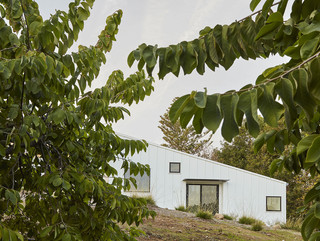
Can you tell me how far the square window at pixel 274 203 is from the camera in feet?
64.6

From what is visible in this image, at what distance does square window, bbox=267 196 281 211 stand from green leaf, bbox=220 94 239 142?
19955 millimetres

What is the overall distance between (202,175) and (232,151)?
8.62 meters

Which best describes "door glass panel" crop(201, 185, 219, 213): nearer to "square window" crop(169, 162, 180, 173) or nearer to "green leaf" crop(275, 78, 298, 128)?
"square window" crop(169, 162, 180, 173)

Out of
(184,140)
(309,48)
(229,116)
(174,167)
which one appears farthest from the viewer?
(184,140)

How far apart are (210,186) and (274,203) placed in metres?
3.66

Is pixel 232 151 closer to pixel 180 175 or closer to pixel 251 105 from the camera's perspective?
pixel 180 175

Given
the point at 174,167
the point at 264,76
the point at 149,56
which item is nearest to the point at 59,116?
the point at 149,56

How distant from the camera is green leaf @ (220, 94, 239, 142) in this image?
115cm

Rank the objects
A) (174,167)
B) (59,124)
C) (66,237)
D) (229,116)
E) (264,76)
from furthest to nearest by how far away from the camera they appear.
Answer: (174,167)
(59,124)
(66,237)
(264,76)
(229,116)

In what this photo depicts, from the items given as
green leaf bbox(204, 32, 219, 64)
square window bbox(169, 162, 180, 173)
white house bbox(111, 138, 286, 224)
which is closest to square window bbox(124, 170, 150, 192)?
white house bbox(111, 138, 286, 224)

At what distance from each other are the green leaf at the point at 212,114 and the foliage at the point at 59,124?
5.29 ft

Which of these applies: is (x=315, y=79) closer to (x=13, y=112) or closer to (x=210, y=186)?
(x=13, y=112)

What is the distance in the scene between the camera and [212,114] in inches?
46.5

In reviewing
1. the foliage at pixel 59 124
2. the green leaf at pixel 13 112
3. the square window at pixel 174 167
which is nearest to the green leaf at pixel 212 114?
the foliage at pixel 59 124
